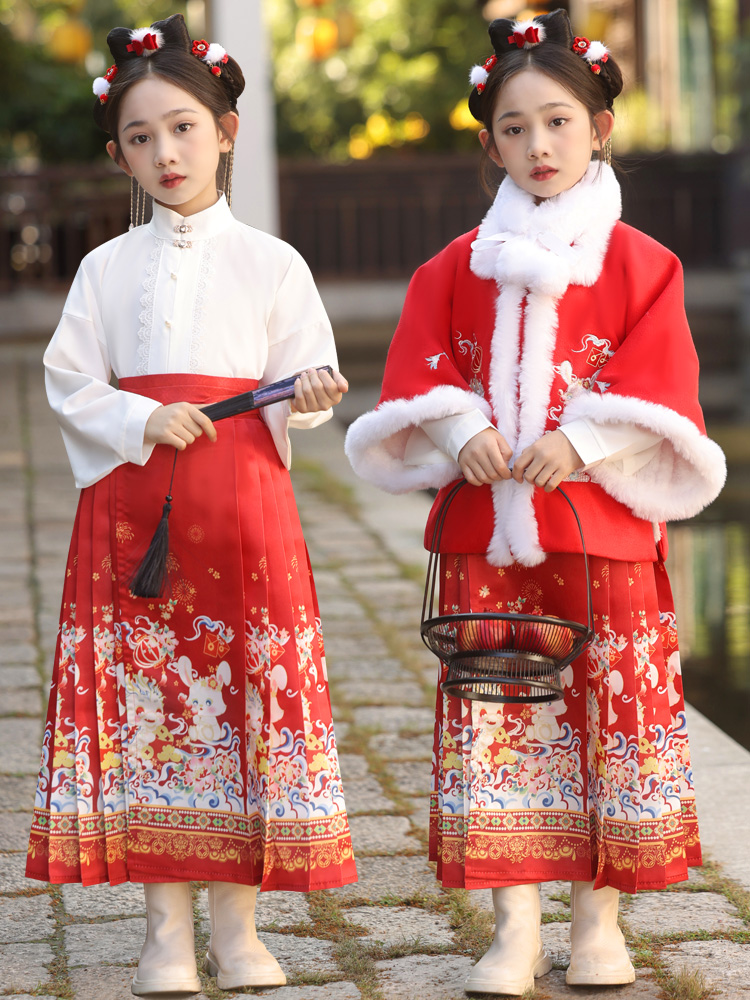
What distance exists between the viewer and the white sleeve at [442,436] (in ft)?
7.29

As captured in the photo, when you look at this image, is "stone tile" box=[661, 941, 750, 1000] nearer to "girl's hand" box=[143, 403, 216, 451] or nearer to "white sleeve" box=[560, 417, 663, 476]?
"white sleeve" box=[560, 417, 663, 476]

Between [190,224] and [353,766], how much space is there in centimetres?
154

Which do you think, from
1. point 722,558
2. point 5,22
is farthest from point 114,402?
point 5,22

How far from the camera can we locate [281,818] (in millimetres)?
2240

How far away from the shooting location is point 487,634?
2137 mm

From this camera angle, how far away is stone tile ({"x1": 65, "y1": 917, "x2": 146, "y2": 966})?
2393mm

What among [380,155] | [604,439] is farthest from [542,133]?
[380,155]

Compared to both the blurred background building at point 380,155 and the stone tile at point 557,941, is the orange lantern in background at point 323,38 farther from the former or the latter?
the stone tile at point 557,941

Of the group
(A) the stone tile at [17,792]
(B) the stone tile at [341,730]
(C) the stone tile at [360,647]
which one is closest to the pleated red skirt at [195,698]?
(A) the stone tile at [17,792]

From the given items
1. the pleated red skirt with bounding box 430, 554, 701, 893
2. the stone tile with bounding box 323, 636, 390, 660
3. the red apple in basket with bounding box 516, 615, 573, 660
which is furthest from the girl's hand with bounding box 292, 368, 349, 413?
the stone tile with bounding box 323, 636, 390, 660

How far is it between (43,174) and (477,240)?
10.5 meters

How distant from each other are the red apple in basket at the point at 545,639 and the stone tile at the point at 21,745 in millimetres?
1625

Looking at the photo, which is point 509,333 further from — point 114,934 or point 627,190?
point 627,190

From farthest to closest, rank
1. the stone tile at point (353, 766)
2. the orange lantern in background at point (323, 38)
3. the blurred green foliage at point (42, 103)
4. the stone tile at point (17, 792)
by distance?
the orange lantern in background at point (323, 38) < the blurred green foliage at point (42, 103) < the stone tile at point (353, 766) < the stone tile at point (17, 792)
